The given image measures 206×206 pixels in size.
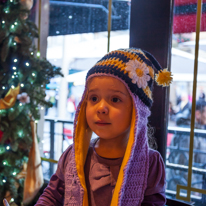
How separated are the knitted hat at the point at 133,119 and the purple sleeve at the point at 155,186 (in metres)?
0.03

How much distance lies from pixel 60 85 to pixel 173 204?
1.46 metres

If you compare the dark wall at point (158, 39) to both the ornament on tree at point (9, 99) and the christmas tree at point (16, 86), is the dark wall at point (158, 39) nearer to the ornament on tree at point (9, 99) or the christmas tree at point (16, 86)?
the christmas tree at point (16, 86)

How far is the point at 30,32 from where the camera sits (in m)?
2.05


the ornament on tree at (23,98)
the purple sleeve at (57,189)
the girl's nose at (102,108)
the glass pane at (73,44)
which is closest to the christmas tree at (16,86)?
the ornament on tree at (23,98)

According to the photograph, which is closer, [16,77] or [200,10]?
[200,10]

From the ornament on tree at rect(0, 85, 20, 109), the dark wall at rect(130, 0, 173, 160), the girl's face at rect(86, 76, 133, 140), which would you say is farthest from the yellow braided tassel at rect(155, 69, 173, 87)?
the ornament on tree at rect(0, 85, 20, 109)

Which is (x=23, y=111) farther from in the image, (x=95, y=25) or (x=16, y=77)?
(x=95, y=25)

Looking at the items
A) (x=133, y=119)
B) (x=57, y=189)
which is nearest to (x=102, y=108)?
(x=133, y=119)

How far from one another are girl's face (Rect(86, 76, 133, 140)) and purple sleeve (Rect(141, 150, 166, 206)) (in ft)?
0.70

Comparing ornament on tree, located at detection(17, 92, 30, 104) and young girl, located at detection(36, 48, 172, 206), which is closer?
young girl, located at detection(36, 48, 172, 206)

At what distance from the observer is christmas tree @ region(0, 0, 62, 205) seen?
1919 millimetres

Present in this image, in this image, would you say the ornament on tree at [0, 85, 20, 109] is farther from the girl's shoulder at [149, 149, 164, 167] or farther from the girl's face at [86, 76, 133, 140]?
the girl's shoulder at [149, 149, 164, 167]

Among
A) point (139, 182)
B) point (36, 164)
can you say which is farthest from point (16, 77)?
point (139, 182)

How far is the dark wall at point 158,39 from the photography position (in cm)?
148
